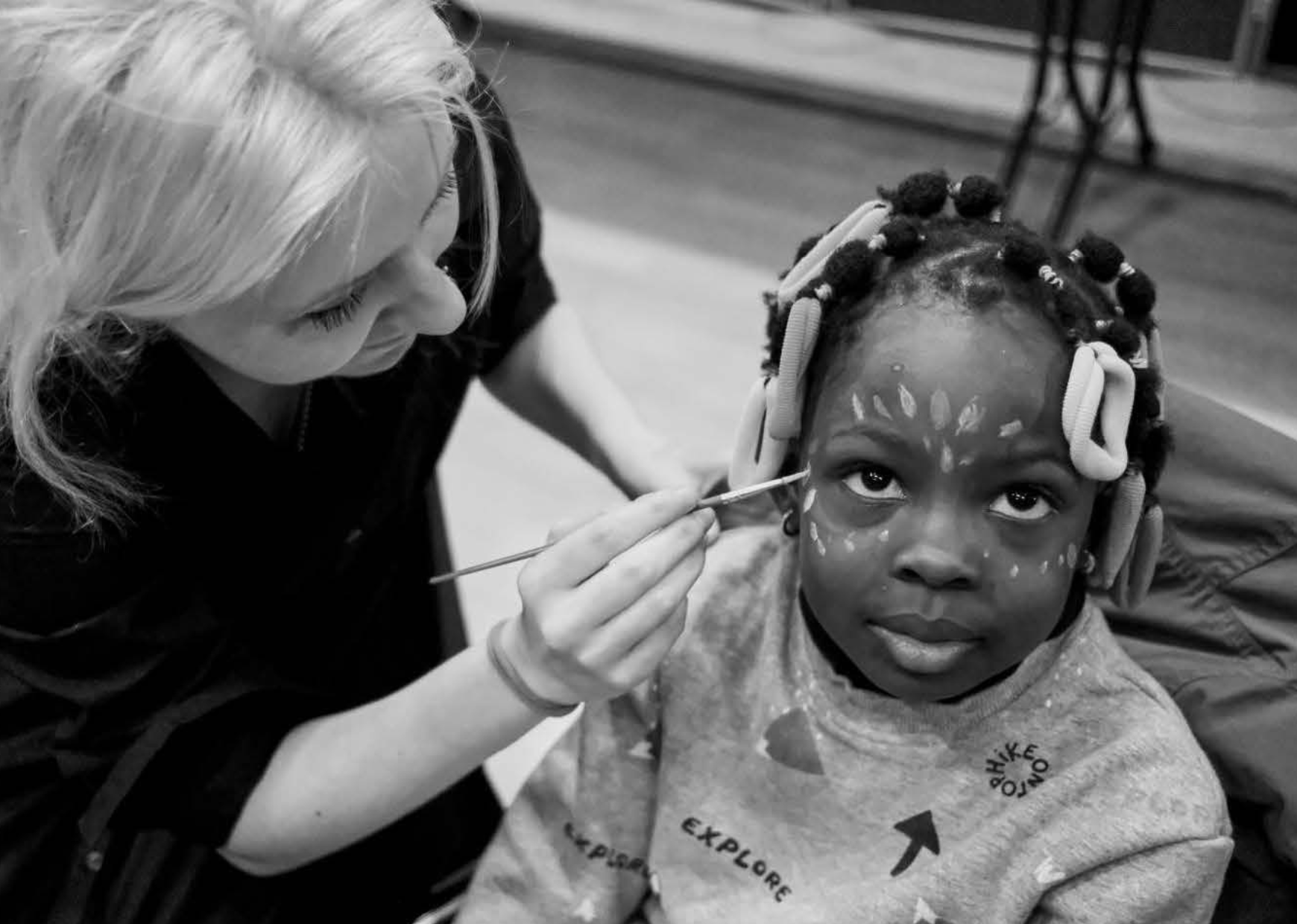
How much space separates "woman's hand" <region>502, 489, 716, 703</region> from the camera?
0.92 meters

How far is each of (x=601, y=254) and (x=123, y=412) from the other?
2.13m

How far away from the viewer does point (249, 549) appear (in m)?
1.08

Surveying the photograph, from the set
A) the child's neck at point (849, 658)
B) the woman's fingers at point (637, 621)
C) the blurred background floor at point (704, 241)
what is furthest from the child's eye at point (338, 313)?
the blurred background floor at point (704, 241)

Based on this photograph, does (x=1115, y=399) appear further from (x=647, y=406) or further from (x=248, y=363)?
(x=647, y=406)

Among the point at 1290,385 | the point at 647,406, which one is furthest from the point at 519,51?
the point at 1290,385

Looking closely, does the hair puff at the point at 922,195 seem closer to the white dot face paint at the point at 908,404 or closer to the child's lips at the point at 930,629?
the white dot face paint at the point at 908,404

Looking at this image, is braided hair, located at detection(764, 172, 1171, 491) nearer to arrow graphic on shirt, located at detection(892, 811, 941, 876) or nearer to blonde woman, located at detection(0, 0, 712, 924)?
blonde woman, located at detection(0, 0, 712, 924)

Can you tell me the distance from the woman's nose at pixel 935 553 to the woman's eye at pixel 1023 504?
29 mm

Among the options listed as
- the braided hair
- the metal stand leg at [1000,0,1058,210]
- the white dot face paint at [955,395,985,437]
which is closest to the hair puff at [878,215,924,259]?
the braided hair

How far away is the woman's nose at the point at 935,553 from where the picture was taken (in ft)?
2.80

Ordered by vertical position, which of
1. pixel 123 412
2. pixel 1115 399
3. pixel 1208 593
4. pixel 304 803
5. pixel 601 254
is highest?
pixel 1115 399

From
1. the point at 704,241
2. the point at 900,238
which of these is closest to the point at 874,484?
the point at 900,238

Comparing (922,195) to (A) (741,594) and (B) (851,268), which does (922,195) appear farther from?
(A) (741,594)

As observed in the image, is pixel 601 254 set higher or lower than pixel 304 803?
lower
